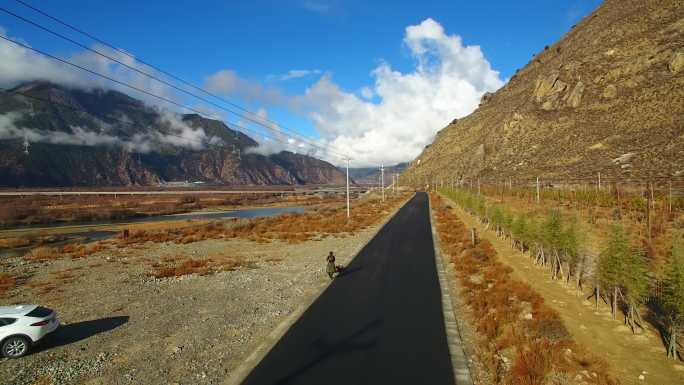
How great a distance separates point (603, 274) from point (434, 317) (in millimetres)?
6356

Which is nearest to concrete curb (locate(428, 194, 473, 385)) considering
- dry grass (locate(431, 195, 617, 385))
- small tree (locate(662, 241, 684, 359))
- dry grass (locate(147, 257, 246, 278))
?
dry grass (locate(431, 195, 617, 385))

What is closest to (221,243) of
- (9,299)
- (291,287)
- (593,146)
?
(9,299)

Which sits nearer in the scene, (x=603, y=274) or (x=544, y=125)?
(x=603, y=274)

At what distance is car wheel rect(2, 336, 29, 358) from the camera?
1077 centimetres

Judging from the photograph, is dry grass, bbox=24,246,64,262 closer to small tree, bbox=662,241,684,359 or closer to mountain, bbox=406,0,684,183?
small tree, bbox=662,241,684,359

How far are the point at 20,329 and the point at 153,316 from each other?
4.46 meters

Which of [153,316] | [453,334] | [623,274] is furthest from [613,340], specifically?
[153,316]

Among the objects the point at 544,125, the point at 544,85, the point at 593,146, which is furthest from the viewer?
the point at 544,85

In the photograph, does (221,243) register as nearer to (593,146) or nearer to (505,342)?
(505,342)

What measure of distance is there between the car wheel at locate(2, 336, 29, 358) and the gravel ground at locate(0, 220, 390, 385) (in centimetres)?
23

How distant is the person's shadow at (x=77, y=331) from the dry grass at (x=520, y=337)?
44.4 ft

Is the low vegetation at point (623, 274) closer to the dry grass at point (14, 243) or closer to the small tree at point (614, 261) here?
the small tree at point (614, 261)

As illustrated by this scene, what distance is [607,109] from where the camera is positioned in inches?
2741

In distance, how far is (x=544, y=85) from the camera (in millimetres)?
95438
